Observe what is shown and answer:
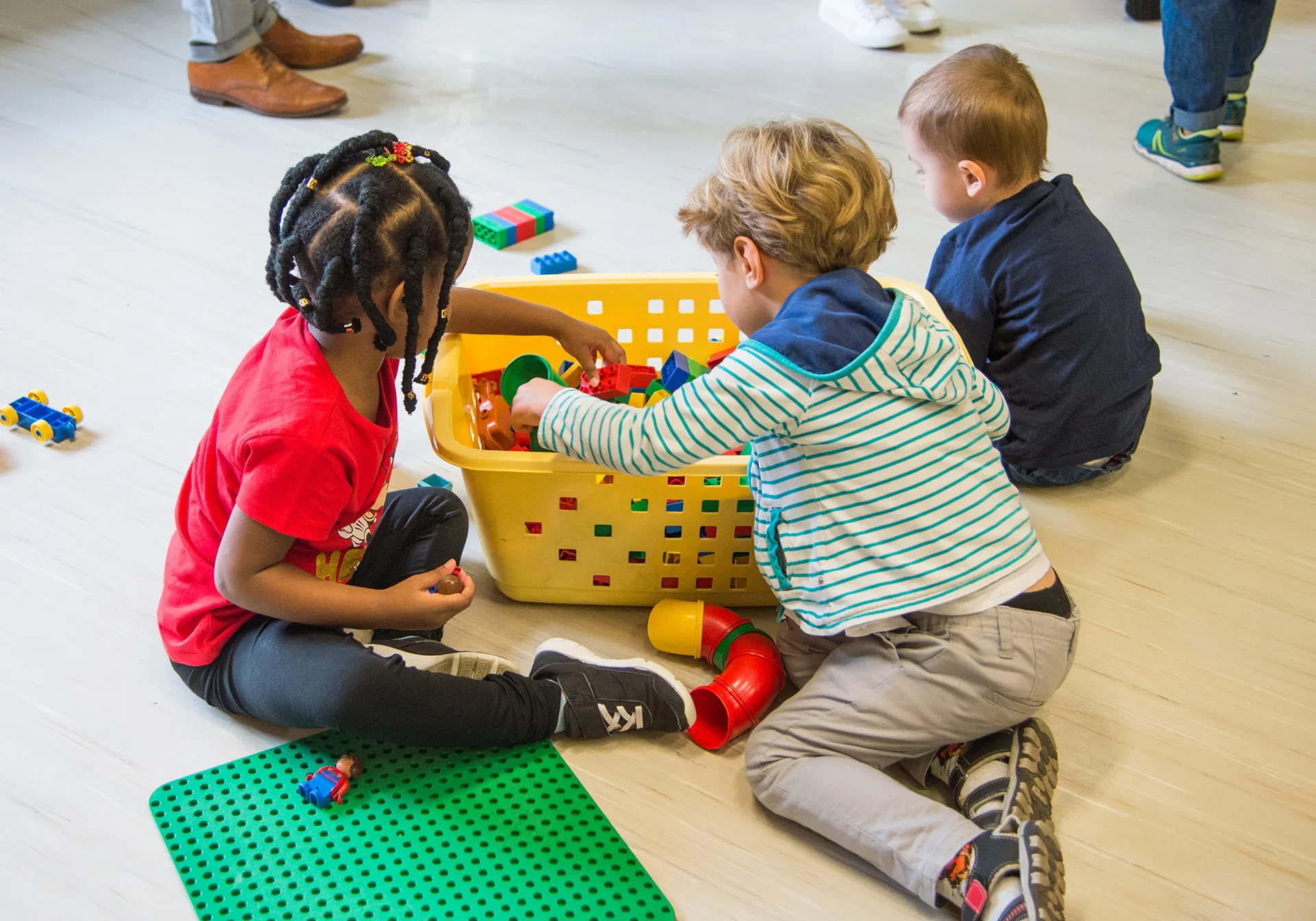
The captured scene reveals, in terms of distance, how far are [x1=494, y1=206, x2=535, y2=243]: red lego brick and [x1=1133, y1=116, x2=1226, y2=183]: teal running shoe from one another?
1.16 meters

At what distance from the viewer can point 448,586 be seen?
102 cm

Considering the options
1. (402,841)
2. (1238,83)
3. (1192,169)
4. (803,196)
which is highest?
(803,196)

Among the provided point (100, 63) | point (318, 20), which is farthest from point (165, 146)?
point (318, 20)

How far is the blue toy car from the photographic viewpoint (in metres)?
1.33

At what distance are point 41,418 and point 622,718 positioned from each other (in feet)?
2.59

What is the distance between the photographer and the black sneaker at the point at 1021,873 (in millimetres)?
862

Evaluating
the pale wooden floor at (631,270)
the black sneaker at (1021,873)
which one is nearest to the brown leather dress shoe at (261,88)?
the pale wooden floor at (631,270)

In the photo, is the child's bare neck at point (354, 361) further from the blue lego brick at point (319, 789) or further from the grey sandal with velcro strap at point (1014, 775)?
the grey sandal with velcro strap at point (1014, 775)

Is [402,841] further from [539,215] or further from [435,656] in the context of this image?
[539,215]

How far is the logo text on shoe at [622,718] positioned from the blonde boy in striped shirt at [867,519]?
107mm

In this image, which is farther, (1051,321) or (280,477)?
(1051,321)

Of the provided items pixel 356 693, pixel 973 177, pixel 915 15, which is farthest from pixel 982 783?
pixel 915 15

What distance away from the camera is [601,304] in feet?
4.43

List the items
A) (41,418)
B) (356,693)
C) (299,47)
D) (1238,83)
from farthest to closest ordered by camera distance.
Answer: (299,47) → (1238,83) → (41,418) → (356,693)
